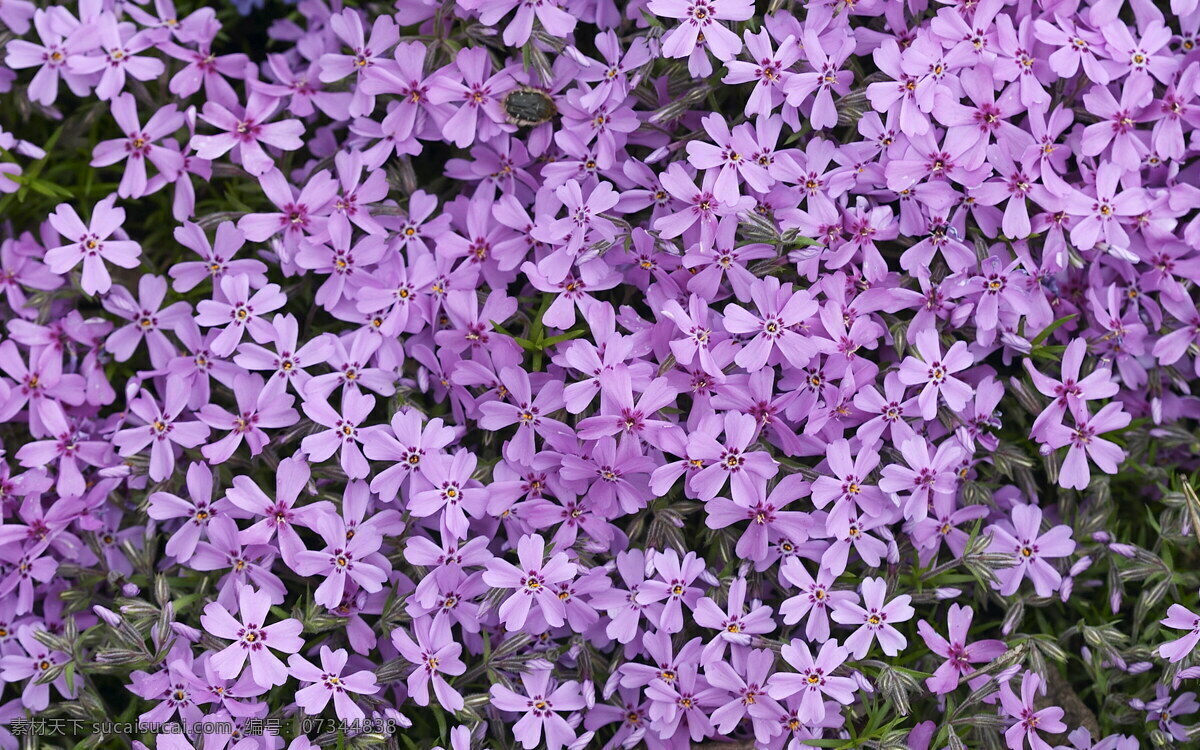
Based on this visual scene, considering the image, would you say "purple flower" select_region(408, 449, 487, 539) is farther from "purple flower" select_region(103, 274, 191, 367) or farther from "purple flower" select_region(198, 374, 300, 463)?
"purple flower" select_region(103, 274, 191, 367)

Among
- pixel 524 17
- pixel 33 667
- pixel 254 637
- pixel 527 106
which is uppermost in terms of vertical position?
pixel 524 17

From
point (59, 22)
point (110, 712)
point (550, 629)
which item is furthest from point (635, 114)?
point (110, 712)

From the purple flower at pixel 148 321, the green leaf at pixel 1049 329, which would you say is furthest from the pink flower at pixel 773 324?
the purple flower at pixel 148 321

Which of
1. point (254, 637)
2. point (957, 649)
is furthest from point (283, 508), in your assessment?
point (957, 649)

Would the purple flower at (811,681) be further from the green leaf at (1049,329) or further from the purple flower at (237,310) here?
the purple flower at (237,310)

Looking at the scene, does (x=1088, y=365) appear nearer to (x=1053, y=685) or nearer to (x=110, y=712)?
(x=1053, y=685)

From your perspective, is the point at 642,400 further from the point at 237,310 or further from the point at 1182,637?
the point at 1182,637
